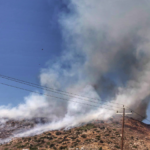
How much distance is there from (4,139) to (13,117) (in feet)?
121

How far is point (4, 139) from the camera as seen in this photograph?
253ft

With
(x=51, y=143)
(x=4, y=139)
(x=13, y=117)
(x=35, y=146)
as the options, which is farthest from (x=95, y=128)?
→ (x=13, y=117)

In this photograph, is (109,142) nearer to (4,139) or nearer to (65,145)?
(65,145)

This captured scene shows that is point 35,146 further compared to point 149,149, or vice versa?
point 35,146

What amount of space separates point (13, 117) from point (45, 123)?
91.2 ft

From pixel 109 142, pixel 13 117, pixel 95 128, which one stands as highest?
pixel 13 117

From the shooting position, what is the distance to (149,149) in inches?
2079

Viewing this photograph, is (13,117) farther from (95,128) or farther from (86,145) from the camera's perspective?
(86,145)

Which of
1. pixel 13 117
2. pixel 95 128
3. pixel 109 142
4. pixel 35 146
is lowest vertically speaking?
pixel 35 146

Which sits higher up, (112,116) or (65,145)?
(112,116)

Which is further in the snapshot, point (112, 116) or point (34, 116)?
point (34, 116)

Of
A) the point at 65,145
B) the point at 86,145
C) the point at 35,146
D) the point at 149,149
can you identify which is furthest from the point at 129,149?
the point at 35,146

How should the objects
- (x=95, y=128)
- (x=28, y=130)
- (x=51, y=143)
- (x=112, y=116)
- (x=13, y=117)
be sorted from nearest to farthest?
(x=51, y=143), (x=95, y=128), (x=28, y=130), (x=112, y=116), (x=13, y=117)

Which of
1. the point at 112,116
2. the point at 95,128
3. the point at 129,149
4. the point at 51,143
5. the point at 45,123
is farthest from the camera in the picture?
the point at 45,123
